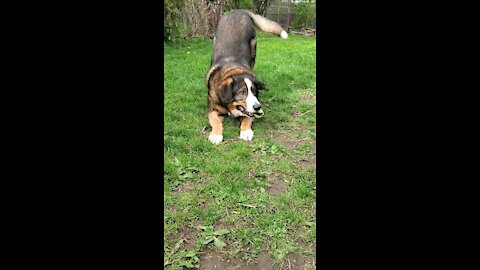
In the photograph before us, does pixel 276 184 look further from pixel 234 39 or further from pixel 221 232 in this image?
pixel 234 39

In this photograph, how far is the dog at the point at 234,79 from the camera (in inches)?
177

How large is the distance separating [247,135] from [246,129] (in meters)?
0.13

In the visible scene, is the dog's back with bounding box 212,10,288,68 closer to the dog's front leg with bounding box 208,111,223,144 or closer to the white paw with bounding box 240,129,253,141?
the dog's front leg with bounding box 208,111,223,144

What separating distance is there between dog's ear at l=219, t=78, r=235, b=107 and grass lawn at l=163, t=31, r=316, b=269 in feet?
1.10

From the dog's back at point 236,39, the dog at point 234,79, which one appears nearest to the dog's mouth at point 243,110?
the dog at point 234,79

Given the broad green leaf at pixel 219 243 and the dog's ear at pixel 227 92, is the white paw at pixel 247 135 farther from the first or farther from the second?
the broad green leaf at pixel 219 243

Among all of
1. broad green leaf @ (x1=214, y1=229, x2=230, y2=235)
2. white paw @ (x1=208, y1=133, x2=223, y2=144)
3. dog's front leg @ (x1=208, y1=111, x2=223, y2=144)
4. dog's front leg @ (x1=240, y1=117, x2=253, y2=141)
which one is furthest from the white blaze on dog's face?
broad green leaf @ (x1=214, y1=229, x2=230, y2=235)

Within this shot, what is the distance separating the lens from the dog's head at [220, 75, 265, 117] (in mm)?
4508

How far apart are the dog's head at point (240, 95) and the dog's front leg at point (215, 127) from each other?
0.21 m

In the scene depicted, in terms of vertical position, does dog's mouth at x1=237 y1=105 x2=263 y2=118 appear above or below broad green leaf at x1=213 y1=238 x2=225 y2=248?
above

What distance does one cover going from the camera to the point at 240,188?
3.21 m
